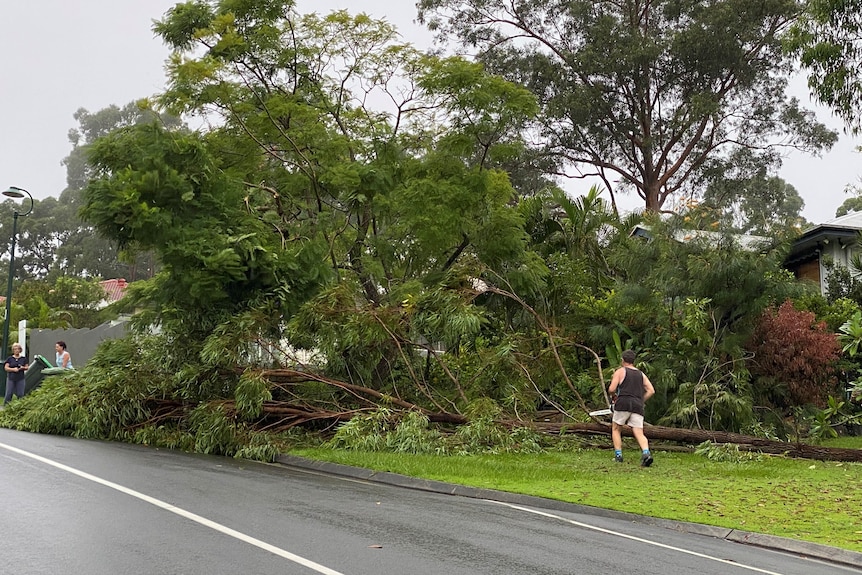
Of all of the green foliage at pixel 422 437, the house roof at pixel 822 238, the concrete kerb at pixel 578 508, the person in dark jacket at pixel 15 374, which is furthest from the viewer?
the house roof at pixel 822 238

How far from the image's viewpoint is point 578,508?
33.8ft

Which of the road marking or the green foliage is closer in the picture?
the road marking

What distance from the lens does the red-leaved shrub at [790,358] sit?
17.7 metres

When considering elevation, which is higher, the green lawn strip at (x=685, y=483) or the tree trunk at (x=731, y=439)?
the tree trunk at (x=731, y=439)

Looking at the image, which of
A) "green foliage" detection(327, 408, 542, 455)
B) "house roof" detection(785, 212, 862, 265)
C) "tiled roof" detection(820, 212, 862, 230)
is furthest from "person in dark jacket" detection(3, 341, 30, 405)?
"tiled roof" detection(820, 212, 862, 230)

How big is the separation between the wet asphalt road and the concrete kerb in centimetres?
17

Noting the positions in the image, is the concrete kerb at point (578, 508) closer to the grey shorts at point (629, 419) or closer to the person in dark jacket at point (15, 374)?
the grey shorts at point (629, 419)

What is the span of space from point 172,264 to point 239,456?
3973 millimetres

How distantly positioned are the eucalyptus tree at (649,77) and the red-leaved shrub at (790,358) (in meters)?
16.1

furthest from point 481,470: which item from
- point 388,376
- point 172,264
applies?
point 172,264

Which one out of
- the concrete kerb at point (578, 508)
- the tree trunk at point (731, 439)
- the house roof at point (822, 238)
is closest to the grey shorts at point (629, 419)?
the tree trunk at point (731, 439)

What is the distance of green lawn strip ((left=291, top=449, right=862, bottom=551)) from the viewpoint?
9.65 metres

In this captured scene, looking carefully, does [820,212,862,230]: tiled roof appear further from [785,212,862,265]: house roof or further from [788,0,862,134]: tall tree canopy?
[788,0,862,134]: tall tree canopy

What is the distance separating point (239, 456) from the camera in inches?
580
